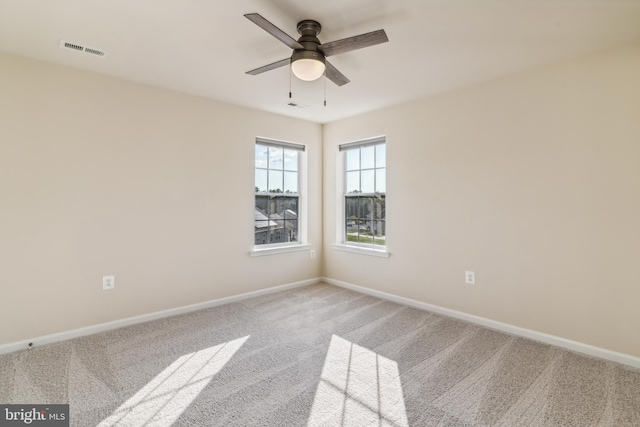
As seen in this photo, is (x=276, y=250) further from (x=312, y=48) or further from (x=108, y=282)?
(x=312, y=48)

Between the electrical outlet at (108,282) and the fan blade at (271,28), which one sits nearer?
the fan blade at (271,28)

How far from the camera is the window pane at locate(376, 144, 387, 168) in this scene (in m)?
4.07

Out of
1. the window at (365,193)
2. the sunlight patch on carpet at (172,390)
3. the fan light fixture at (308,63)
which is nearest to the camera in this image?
the sunlight patch on carpet at (172,390)

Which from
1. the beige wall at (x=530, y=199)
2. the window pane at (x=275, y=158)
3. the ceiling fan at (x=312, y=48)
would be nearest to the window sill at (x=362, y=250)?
the beige wall at (x=530, y=199)

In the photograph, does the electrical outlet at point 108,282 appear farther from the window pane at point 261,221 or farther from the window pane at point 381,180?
the window pane at point 381,180

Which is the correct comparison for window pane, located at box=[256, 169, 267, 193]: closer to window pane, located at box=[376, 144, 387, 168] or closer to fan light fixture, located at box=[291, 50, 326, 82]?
window pane, located at box=[376, 144, 387, 168]

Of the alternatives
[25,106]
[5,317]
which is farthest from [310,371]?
[25,106]

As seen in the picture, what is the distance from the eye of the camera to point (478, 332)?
2.95 m

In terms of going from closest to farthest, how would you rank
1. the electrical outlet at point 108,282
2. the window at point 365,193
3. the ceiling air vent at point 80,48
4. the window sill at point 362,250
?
the ceiling air vent at point 80,48 → the electrical outlet at point 108,282 → the window sill at point 362,250 → the window at point 365,193

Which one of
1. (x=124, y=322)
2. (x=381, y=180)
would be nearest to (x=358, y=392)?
(x=124, y=322)

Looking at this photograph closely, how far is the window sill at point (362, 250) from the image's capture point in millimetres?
3985

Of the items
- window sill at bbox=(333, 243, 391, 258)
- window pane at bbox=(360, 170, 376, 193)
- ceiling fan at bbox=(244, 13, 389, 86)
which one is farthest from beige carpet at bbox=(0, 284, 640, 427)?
ceiling fan at bbox=(244, 13, 389, 86)

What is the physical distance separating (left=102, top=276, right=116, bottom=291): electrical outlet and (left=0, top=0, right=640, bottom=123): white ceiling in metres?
1.97

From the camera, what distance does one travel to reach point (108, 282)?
2.99 m
